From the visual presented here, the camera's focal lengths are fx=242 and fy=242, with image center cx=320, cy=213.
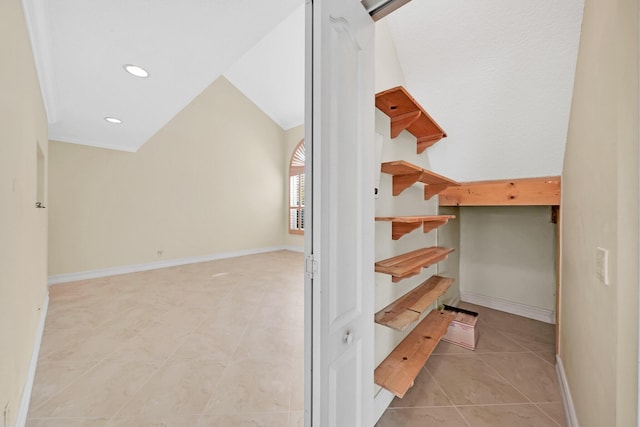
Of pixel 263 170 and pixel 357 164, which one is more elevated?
pixel 263 170

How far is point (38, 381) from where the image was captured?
1539 mm

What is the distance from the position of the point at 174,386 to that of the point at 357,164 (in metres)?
1.79

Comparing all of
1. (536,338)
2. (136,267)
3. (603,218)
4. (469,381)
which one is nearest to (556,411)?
(469,381)

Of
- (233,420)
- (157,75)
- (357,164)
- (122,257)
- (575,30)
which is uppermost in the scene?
(157,75)

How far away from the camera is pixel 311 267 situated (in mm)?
742

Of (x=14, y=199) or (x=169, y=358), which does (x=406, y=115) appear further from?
(x=169, y=358)

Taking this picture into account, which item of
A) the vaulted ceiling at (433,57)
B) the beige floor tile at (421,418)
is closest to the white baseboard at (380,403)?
the beige floor tile at (421,418)

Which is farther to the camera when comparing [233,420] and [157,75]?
[157,75]

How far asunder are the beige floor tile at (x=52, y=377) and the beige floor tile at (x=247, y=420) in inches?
38.7

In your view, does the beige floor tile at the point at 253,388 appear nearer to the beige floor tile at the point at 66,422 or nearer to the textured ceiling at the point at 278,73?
the beige floor tile at the point at 66,422

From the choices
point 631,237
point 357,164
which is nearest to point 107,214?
point 357,164

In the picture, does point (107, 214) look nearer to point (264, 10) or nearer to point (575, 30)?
point (264, 10)

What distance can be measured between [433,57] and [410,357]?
6.52 feet

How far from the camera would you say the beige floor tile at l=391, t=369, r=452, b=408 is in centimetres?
150
